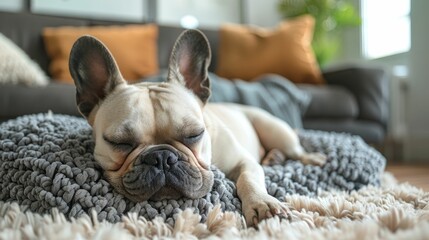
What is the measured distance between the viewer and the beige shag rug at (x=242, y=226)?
2.91 ft

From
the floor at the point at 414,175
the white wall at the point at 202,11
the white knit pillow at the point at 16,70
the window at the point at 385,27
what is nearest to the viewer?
the floor at the point at 414,175

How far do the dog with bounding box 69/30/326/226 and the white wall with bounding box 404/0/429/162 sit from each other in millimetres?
2574

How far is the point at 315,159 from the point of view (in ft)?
5.84

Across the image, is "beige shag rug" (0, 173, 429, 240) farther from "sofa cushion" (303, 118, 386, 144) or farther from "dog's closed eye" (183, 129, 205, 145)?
"sofa cushion" (303, 118, 386, 144)

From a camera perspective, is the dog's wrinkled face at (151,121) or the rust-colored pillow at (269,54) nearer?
the dog's wrinkled face at (151,121)

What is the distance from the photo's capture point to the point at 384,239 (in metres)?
0.84

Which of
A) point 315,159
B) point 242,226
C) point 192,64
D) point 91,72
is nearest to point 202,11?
point 315,159

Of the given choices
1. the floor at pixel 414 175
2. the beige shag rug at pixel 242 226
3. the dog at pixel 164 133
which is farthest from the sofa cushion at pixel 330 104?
the beige shag rug at pixel 242 226

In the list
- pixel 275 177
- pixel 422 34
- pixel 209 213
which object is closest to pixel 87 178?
pixel 209 213

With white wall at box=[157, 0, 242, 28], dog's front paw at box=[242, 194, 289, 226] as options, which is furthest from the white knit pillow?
white wall at box=[157, 0, 242, 28]

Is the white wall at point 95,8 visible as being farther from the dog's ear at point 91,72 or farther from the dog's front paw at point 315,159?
the dog's ear at point 91,72

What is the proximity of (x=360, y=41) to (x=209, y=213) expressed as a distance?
14.4 feet

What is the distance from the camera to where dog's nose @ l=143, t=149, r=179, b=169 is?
111 centimetres

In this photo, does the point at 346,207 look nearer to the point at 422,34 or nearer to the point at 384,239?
the point at 384,239
